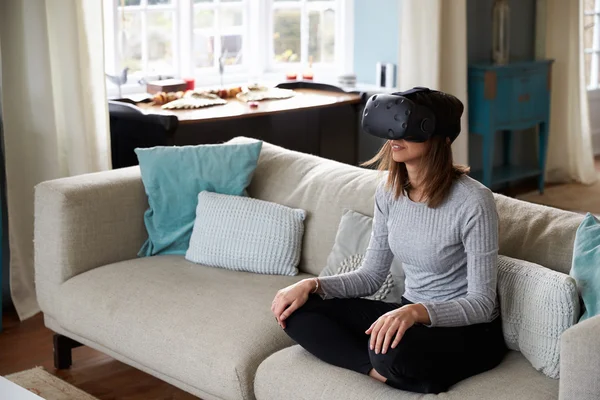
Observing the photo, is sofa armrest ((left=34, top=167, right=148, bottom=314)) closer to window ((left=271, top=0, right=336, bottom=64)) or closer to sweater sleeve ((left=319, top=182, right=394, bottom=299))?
sweater sleeve ((left=319, top=182, right=394, bottom=299))

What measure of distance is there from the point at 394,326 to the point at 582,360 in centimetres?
43

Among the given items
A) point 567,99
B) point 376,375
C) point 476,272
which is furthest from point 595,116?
point 376,375

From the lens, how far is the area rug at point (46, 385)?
2965 millimetres

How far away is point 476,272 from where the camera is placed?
218cm

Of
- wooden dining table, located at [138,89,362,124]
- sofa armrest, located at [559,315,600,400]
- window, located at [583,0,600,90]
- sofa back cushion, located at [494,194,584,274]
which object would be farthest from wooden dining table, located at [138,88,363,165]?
window, located at [583,0,600,90]

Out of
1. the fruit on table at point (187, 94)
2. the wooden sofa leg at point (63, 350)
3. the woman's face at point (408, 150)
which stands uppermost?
the fruit on table at point (187, 94)

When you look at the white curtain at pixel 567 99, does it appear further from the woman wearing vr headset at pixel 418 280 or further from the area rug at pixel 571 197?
the woman wearing vr headset at pixel 418 280

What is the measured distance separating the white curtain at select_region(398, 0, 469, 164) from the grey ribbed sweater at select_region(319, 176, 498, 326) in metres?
2.75

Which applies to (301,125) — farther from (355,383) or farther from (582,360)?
(582,360)

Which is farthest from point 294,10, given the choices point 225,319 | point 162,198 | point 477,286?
point 477,286

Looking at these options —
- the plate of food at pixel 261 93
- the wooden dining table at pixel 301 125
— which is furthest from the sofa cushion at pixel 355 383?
the plate of food at pixel 261 93

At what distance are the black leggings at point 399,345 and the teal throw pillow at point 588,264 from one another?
0.24 m

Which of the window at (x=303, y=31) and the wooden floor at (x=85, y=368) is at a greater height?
the window at (x=303, y=31)

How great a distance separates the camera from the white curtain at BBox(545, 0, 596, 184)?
6031 millimetres
